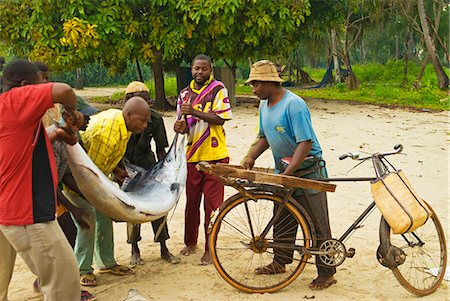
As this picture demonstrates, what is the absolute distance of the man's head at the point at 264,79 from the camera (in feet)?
13.5

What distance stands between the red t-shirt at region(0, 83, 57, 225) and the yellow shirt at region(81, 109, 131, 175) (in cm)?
87

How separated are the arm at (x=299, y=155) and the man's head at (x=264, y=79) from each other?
479 mm

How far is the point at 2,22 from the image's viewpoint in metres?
12.8

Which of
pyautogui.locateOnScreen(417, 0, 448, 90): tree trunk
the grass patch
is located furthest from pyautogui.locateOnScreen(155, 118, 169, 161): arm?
pyautogui.locateOnScreen(417, 0, 448, 90): tree trunk

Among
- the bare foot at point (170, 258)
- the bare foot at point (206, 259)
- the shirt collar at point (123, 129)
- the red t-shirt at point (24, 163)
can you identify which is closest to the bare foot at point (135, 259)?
the bare foot at point (170, 258)

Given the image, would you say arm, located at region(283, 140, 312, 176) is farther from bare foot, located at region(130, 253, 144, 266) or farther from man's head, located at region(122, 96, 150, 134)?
→ bare foot, located at region(130, 253, 144, 266)

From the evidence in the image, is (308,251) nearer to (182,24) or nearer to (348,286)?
(348,286)

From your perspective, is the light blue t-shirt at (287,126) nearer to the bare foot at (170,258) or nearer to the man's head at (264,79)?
the man's head at (264,79)

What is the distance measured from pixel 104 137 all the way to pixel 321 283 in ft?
6.40

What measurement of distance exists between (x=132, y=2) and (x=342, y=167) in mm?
7006

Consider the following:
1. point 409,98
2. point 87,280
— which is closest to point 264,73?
point 87,280

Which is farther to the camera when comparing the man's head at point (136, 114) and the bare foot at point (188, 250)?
the bare foot at point (188, 250)

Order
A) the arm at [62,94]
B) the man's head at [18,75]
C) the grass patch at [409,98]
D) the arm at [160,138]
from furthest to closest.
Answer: the grass patch at [409,98]
the arm at [160,138]
the man's head at [18,75]
the arm at [62,94]

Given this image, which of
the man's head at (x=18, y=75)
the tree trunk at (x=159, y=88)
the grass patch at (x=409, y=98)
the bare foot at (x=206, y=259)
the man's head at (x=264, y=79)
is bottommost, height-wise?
the grass patch at (x=409, y=98)
